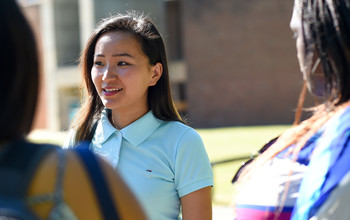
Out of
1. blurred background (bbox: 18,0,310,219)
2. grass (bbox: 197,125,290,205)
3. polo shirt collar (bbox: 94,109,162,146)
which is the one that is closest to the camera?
polo shirt collar (bbox: 94,109,162,146)

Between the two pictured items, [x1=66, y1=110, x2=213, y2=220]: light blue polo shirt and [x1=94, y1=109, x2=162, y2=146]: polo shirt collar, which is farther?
[x1=94, y1=109, x2=162, y2=146]: polo shirt collar

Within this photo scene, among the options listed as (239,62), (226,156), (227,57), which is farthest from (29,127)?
(227,57)

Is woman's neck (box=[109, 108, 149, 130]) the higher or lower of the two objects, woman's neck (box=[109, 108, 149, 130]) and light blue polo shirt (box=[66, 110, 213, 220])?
the higher

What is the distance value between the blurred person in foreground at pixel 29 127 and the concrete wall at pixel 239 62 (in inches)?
1071

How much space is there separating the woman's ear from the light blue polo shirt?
10.8 inches

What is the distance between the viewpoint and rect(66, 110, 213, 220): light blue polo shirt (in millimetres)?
2289

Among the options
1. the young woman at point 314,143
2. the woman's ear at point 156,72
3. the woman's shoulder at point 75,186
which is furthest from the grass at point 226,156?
the woman's shoulder at point 75,186

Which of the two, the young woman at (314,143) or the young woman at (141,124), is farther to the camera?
the young woman at (141,124)

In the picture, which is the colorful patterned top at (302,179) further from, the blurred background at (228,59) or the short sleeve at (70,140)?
the blurred background at (228,59)

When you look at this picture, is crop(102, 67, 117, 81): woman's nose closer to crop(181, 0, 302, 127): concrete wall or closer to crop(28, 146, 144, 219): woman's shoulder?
crop(28, 146, 144, 219): woman's shoulder

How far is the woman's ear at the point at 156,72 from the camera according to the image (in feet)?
8.70

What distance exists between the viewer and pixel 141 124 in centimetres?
253

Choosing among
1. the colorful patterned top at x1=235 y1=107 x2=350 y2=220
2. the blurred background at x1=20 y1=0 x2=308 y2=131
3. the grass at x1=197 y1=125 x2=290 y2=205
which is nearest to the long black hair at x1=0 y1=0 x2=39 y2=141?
the colorful patterned top at x1=235 y1=107 x2=350 y2=220

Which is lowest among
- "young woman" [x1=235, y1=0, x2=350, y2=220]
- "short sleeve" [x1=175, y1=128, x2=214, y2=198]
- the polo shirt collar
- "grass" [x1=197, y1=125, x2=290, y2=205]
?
"grass" [x1=197, y1=125, x2=290, y2=205]
